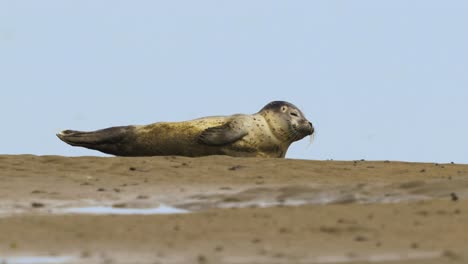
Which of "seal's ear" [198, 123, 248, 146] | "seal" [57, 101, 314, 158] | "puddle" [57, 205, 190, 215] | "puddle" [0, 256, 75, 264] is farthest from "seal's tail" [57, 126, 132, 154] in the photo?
"puddle" [0, 256, 75, 264]

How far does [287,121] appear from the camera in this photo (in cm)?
2047

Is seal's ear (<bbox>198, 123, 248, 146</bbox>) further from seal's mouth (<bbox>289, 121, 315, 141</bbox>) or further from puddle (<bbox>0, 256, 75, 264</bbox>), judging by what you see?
puddle (<bbox>0, 256, 75, 264</bbox>)

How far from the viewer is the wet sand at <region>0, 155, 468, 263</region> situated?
31.2 feet

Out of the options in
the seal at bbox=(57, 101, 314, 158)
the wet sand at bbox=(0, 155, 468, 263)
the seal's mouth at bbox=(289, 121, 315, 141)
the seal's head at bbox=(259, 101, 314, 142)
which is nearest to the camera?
the wet sand at bbox=(0, 155, 468, 263)

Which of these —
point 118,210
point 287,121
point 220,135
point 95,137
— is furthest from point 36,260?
point 95,137

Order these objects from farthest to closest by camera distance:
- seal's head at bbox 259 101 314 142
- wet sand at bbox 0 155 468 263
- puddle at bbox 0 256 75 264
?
seal's head at bbox 259 101 314 142 < wet sand at bbox 0 155 468 263 < puddle at bbox 0 256 75 264

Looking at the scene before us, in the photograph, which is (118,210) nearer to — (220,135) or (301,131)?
(220,135)

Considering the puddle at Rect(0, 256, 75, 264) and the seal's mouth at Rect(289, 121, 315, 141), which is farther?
the seal's mouth at Rect(289, 121, 315, 141)

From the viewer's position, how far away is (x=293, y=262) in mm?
8828

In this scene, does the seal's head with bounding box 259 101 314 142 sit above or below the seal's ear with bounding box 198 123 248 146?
above

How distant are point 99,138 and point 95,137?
4.3 inches

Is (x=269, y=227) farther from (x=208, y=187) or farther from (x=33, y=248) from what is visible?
(x=208, y=187)

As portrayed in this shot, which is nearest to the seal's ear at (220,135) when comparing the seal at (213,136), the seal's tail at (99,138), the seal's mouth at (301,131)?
the seal at (213,136)

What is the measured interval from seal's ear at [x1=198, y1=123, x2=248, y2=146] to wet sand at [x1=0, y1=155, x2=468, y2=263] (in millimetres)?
1526
